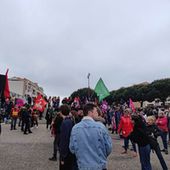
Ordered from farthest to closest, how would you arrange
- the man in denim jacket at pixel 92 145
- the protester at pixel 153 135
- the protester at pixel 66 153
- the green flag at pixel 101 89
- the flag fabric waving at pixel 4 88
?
the green flag at pixel 101 89 → the flag fabric waving at pixel 4 88 → the protester at pixel 153 135 → the protester at pixel 66 153 → the man in denim jacket at pixel 92 145

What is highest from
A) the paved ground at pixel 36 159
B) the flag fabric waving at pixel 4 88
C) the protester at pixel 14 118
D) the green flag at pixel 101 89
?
the green flag at pixel 101 89

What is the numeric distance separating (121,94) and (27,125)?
7679 cm

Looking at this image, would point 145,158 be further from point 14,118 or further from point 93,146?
point 14,118

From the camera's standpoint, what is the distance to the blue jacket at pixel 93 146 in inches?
172

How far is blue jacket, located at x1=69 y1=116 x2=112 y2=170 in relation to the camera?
4.36m

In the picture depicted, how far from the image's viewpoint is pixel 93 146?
439cm

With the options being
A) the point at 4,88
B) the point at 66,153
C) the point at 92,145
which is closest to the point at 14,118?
the point at 4,88

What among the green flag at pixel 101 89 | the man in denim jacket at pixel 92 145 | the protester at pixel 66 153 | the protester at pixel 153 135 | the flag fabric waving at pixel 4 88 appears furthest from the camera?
the green flag at pixel 101 89

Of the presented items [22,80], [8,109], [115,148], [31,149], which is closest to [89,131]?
[31,149]

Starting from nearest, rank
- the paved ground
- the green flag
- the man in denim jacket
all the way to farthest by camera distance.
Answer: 1. the man in denim jacket
2. the paved ground
3. the green flag

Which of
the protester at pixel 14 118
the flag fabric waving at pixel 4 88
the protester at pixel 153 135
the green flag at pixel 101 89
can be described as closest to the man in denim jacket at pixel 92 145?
the protester at pixel 153 135

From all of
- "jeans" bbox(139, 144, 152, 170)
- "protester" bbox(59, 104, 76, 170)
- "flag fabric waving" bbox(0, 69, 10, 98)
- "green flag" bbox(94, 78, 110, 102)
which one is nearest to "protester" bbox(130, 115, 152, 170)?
"jeans" bbox(139, 144, 152, 170)

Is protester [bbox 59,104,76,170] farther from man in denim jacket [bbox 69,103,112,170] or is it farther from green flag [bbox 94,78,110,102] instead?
green flag [bbox 94,78,110,102]

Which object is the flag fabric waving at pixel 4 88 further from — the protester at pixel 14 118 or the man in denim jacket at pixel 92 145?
the man in denim jacket at pixel 92 145
